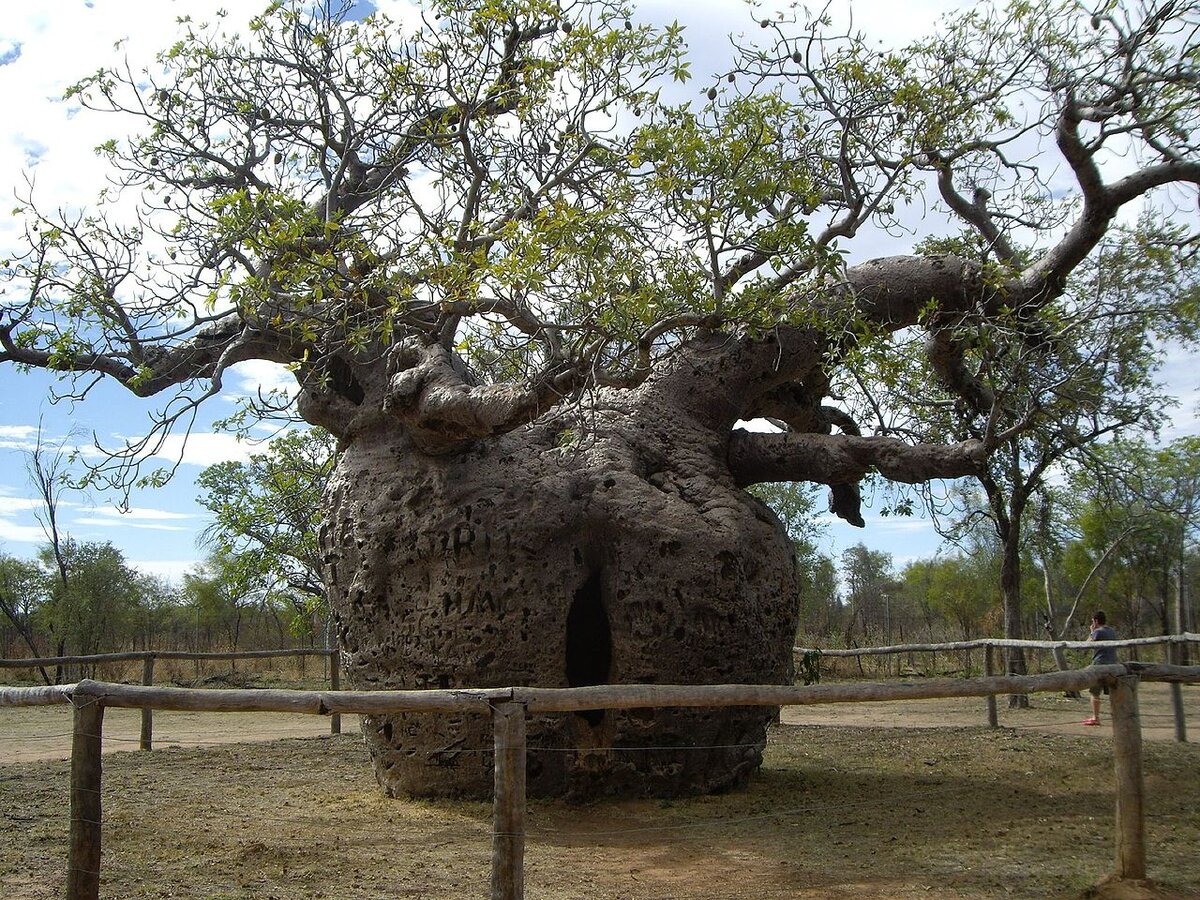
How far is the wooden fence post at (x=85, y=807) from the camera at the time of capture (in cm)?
356

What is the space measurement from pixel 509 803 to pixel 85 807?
151cm

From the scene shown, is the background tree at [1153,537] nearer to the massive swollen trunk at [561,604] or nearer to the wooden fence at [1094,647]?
the wooden fence at [1094,647]

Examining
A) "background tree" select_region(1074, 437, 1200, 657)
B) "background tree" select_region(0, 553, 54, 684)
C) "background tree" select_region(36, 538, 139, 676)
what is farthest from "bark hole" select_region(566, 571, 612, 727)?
"background tree" select_region(0, 553, 54, 684)

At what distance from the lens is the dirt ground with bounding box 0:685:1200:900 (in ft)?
14.0

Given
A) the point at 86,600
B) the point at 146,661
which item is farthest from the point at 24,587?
the point at 146,661

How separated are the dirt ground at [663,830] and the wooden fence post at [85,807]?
1.72 ft

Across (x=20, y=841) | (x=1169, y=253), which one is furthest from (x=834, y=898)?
(x=1169, y=253)

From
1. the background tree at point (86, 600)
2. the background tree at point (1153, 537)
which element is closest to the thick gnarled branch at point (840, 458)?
the background tree at point (1153, 537)

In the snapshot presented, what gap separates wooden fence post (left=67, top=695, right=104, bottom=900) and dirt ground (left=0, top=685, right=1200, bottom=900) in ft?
1.72

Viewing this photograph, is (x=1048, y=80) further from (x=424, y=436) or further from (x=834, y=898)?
(x=834, y=898)

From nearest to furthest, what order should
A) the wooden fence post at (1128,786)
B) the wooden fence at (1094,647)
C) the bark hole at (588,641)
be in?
the wooden fence post at (1128,786) → the bark hole at (588,641) → the wooden fence at (1094,647)

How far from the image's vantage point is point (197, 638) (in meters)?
29.6

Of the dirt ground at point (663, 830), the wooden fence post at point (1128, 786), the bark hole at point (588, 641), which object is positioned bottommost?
the dirt ground at point (663, 830)

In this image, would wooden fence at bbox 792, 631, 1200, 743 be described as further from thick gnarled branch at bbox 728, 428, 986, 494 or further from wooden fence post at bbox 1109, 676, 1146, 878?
wooden fence post at bbox 1109, 676, 1146, 878
